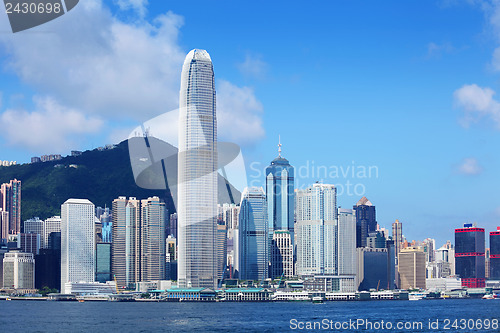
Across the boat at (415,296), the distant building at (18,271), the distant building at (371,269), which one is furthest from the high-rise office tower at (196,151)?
the distant building at (371,269)

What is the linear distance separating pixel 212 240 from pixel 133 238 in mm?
24931

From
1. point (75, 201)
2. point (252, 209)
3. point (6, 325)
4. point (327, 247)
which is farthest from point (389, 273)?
point (6, 325)

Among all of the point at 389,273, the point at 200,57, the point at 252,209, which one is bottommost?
the point at 389,273

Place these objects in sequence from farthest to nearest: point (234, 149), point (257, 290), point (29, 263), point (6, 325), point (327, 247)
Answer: point (327, 247), point (29, 263), point (257, 290), point (234, 149), point (6, 325)

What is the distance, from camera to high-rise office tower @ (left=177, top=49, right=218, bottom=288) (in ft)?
483

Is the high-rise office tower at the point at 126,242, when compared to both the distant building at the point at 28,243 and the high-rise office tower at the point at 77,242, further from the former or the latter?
the distant building at the point at 28,243

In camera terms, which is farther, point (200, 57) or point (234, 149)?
point (200, 57)

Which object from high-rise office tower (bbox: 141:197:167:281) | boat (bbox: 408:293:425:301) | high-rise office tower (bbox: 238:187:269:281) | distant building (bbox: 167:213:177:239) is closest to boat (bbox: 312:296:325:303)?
high-rise office tower (bbox: 238:187:269:281)

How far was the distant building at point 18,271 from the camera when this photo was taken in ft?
550

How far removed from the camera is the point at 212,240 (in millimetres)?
154250

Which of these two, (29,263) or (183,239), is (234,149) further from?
(29,263)

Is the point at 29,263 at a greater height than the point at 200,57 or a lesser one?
lesser

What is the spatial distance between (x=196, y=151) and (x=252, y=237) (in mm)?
32974

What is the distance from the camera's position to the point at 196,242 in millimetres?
152125
